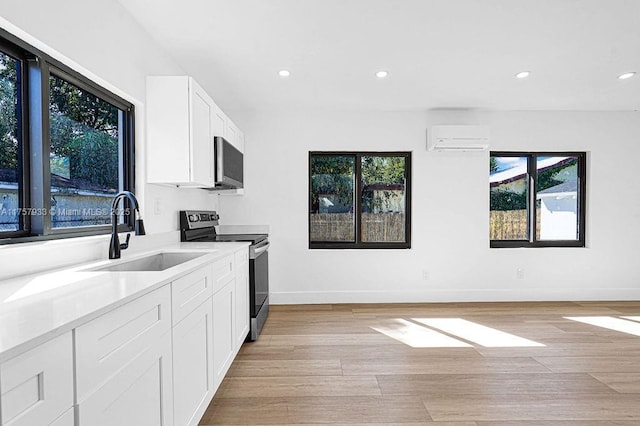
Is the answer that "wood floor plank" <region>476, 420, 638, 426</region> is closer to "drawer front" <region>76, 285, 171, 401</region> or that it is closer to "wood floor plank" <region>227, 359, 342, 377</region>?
"wood floor plank" <region>227, 359, 342, 377</region>

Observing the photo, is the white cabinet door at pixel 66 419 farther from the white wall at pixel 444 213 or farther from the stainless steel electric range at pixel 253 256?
the white wall at pixel 444 213

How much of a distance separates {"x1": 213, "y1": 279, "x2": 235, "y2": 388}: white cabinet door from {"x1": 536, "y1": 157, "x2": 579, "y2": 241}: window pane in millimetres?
4077

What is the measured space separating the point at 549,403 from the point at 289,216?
3.08 meters

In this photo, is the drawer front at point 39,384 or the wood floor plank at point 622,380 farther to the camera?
the wood floor plank at point 622,380

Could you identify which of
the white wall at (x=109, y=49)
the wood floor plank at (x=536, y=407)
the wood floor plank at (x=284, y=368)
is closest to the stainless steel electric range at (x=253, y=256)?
the white wall at (x=109, y=49)

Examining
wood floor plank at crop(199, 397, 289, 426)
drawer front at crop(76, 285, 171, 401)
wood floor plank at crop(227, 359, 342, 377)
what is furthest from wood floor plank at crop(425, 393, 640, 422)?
drawer front at crop(76, 285, 171, 401)

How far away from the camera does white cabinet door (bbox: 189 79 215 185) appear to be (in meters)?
2.68

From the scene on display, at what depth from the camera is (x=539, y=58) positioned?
3045 mm

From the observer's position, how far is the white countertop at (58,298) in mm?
811

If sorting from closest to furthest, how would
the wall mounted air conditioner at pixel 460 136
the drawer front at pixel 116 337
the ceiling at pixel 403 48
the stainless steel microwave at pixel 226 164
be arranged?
1. the drawer front at pixel 116 337
2. the ceiling at pixel 403 48
3. the stainless steel microwave at pixel 226 164
4. the wall mounted air conditioner at pixel 460 136

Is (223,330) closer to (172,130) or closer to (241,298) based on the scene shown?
(241,298)

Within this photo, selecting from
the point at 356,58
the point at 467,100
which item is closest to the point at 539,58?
the point at 467,100

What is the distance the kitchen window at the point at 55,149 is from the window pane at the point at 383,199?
2847mm

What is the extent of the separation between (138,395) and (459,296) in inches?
161
